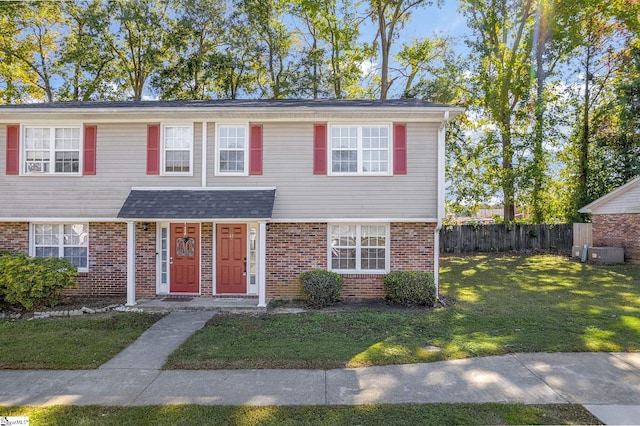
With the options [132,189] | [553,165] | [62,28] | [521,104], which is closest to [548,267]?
[553,165]

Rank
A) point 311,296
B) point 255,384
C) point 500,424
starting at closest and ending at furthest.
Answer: point 500,424 < point 255,384 < point 311,296

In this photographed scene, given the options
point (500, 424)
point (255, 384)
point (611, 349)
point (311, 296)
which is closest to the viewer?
point (500, 424)

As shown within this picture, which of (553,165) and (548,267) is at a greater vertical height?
(553,165)

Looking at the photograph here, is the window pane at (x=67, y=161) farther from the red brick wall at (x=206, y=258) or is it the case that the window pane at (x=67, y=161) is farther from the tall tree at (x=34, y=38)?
the tall tree at (x=34, y=38)

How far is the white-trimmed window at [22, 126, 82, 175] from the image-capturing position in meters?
10.4

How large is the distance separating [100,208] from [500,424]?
10584 millimetres

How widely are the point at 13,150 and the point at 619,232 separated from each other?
2385 centimetres

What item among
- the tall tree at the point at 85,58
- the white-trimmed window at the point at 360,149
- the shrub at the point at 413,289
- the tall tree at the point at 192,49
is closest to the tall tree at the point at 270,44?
the tall tree at the point at 192,49

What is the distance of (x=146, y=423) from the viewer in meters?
4.03

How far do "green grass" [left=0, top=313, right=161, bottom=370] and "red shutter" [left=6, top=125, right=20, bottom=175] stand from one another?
456 cm

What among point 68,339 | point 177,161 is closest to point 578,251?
point 177,161

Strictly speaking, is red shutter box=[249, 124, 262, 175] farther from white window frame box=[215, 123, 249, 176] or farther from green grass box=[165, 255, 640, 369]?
green grass box=[165, 255, 640, 369]

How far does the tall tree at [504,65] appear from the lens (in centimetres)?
2305

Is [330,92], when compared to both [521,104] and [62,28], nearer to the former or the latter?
[521,104]
